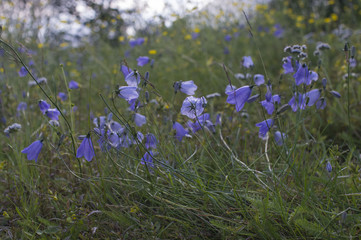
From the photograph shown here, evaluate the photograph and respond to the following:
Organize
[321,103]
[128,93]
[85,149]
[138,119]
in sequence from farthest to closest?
[138,119], [321,103], [85,149], [128,93]

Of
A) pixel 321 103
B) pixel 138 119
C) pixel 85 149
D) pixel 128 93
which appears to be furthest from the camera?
pixel 138 119

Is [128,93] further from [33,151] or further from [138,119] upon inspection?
[33,151]

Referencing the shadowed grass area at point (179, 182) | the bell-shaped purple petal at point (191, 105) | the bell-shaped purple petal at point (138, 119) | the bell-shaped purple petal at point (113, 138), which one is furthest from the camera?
the bell-shaped purple petal at point (138, 119)

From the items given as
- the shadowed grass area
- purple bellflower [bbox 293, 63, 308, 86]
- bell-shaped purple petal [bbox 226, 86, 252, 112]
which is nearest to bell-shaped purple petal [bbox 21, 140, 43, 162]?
the shadowed grass area

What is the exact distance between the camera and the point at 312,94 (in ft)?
6.11

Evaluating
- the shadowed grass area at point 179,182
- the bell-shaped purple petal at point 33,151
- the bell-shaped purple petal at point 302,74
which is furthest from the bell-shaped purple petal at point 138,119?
the bell-shaped purple petal at point 302,74


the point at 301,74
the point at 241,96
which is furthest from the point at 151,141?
the point at 301,74

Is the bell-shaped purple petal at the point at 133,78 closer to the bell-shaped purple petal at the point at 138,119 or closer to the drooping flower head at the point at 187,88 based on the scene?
the drooping flower head at the point at 187,88

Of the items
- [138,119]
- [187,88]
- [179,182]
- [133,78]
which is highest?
[133,78]

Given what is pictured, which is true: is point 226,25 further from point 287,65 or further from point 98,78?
point 287,65

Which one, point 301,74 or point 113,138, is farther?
point 113,138

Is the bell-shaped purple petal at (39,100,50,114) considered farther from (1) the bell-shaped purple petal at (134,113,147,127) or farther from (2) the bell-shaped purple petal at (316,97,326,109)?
(2) the bell-shaped purple petal at (316,97,326,109)

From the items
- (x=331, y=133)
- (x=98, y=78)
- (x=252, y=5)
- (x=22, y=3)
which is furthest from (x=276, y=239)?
(x=252, y=5)

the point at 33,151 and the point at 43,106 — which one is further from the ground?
the point at 43,106
